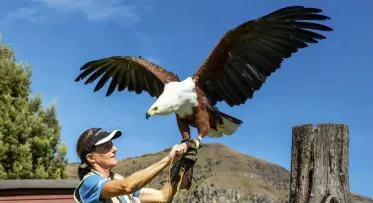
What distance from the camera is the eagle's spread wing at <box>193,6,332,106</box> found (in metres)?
4.69

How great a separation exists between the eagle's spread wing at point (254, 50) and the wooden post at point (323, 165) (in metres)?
0.59

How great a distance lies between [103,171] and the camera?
360 cm

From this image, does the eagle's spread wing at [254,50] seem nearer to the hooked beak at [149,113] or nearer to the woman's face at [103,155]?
the hooked beak at [149,113]

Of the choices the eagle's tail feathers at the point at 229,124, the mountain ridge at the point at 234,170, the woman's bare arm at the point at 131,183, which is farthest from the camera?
the mountain ridge at the point at 234,170

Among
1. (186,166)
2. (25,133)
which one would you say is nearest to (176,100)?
(186,166)

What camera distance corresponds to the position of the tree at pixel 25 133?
1523 cm

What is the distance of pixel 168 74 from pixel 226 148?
12094cm

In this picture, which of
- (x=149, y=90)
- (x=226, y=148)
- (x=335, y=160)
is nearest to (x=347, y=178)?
(x=335, y=160)

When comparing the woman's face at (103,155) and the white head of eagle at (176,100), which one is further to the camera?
the white head of eagle at (176,100)

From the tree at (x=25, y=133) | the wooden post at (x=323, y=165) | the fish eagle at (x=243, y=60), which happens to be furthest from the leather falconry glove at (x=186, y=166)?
the tree at (x=25, y=133)

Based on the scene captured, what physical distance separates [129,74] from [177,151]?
7.20ft

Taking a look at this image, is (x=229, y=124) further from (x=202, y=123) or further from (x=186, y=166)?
(x=186, y=166)

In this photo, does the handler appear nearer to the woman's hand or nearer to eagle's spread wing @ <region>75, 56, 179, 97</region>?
the woman's hand

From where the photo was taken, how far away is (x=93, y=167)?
3.59 metres
